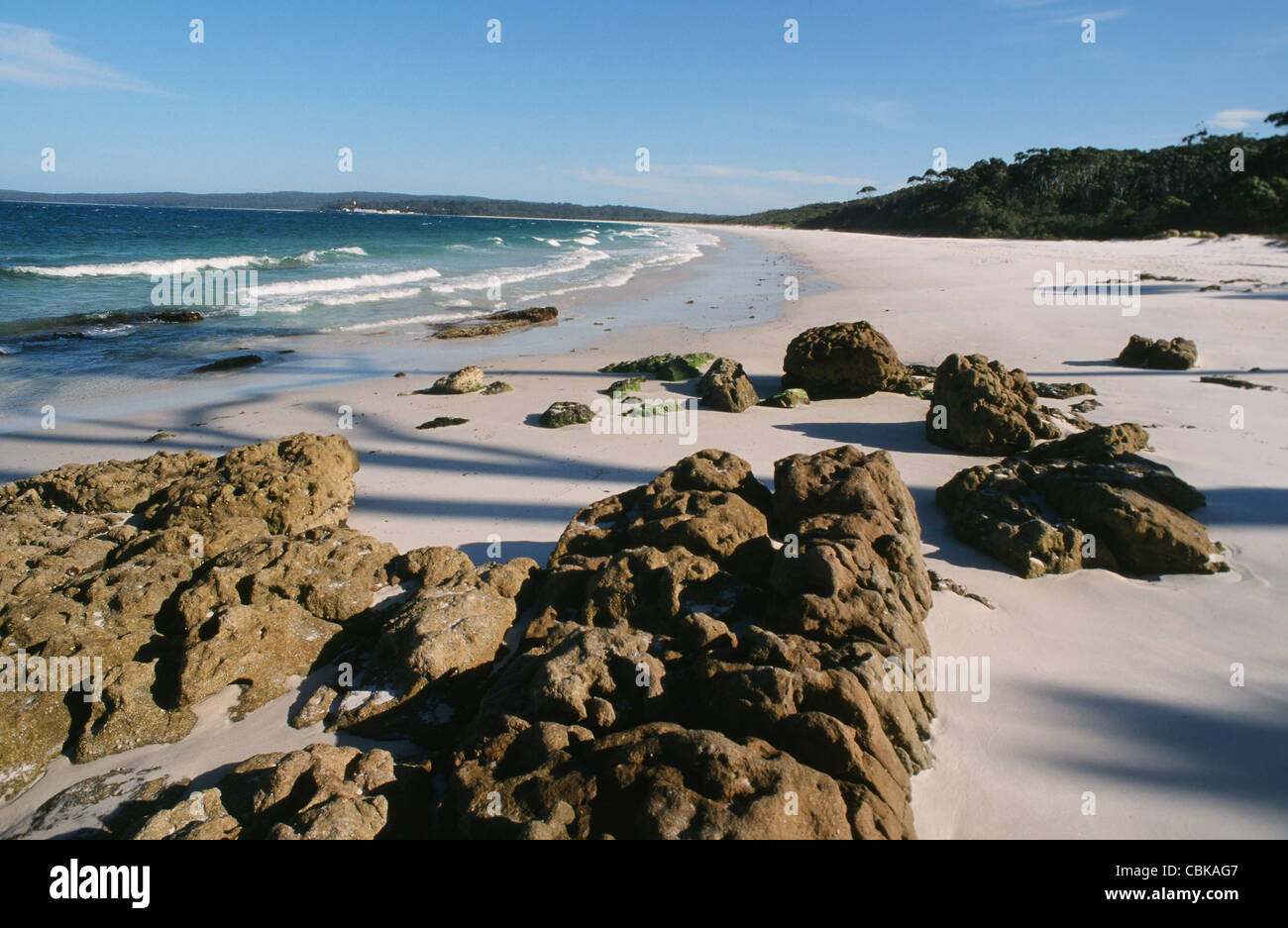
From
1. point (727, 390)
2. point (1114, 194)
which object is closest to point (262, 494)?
point (727, 390)

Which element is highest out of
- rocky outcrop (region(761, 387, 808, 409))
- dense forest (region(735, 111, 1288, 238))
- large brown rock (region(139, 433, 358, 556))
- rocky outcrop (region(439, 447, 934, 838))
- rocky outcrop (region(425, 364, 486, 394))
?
dense forest (region(735, 111, 1288, 238))

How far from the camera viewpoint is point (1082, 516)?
4.75 m

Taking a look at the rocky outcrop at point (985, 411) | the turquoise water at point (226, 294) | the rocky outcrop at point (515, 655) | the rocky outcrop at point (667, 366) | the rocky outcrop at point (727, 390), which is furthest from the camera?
the turquoise water at point (226, 294)

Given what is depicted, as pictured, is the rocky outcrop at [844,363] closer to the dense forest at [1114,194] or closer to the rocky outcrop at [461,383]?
the rocky outcrop at [461,383]

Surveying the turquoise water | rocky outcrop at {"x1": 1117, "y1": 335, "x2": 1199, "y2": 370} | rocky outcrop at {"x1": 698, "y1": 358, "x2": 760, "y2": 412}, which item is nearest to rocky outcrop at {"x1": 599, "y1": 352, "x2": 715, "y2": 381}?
rocky outcrop at {"x1": 698, "y1": 358, "x2": 760, "y2": 412}

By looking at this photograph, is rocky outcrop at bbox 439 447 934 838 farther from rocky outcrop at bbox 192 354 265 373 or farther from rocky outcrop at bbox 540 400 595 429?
rocky outcrop at bbox 192 354 265 373

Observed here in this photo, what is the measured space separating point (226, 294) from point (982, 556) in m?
25.3

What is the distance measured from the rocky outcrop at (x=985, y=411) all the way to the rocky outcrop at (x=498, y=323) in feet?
34.9

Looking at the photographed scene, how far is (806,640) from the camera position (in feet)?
10.00

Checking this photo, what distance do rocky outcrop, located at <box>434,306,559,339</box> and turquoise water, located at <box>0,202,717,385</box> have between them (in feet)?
3.84

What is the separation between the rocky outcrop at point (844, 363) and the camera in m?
8.73

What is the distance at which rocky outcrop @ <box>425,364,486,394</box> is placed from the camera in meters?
9.48

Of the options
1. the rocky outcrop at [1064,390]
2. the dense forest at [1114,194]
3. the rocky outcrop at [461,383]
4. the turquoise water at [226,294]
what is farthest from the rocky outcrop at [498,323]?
the dense forest at [1114,194]

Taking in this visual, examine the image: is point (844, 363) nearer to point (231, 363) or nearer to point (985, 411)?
point (985, 411)
